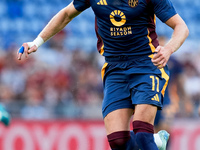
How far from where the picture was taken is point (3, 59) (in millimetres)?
10109

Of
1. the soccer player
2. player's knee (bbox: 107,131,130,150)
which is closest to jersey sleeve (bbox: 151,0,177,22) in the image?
the soccer player

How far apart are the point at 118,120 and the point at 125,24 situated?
36.4 inches

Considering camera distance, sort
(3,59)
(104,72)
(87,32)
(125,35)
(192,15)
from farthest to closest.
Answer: (192,15) < (87,32) < (3,59) < (104,72) < (125,35)

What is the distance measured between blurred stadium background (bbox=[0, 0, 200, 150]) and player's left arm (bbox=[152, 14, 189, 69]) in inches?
122

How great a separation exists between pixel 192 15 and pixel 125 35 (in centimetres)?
904

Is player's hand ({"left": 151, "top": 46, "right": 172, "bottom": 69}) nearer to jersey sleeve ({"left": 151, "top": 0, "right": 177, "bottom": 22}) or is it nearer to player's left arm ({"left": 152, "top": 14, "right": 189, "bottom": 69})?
player's left arm ({"left": 152, "top": 14, "right": 189, "bottom": 69})

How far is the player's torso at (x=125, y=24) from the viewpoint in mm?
4438

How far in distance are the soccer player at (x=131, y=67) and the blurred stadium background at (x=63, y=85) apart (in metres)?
2.76

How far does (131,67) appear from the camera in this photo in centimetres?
453

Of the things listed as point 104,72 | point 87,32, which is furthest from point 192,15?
point 104,72

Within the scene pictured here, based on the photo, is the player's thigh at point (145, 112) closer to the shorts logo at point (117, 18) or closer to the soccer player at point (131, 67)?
the soccer player at point (131, 67)

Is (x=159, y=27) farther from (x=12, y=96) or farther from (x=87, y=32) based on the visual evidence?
(x=12, y=96)

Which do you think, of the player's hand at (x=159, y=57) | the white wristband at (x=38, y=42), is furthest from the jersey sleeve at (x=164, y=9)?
the white wristband at (x=38, y=42)

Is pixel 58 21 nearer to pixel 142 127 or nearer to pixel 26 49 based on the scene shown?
pixel 26 49
